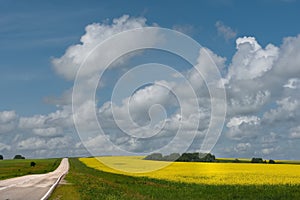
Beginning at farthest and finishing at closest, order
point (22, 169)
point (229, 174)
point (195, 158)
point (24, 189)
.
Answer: point (195, 158), point (22, 169), point (229, 174), point (24, 189)

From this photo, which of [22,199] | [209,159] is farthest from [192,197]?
[209,159]

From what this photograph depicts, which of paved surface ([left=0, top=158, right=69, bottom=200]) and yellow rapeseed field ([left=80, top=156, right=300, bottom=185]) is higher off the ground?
yellow rapeseed field ([left=80, top=156, right=300, bottom=185])

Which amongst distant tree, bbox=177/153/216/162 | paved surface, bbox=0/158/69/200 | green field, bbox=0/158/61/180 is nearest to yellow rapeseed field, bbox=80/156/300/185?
paved surface, bbox=0/158/69/200

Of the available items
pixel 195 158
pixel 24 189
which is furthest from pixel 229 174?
pixel 195 158

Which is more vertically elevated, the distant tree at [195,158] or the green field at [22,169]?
the distant tree at [195,158]

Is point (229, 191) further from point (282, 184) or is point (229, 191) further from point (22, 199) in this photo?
point (22, 199)

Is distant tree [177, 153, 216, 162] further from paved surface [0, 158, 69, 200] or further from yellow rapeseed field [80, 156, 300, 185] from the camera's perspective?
paved surface [0, 158, 69, 200]

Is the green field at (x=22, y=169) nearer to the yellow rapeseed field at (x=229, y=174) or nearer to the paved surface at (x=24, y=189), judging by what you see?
the paved surface at (x=24, y=189)

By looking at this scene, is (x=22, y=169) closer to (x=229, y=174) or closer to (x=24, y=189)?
(x=229, y=174)

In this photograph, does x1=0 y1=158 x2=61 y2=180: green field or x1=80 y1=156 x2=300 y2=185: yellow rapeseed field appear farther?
x1=0 y1=158 x2=61 y2=180: green field

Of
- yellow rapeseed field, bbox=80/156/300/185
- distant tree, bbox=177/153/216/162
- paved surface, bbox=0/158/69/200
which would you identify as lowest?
paved surface, bbox=0/158/69/200

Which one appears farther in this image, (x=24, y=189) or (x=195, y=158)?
(x=195, y=158)

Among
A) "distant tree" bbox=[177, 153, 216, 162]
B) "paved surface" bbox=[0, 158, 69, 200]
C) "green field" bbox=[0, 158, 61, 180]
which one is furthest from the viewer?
"distant tree" bbox=[177, 153, 216, 162]

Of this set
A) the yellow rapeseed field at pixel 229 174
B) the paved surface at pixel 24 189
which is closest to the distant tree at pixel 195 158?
the yellow rapeseed field at pixel 229 174
